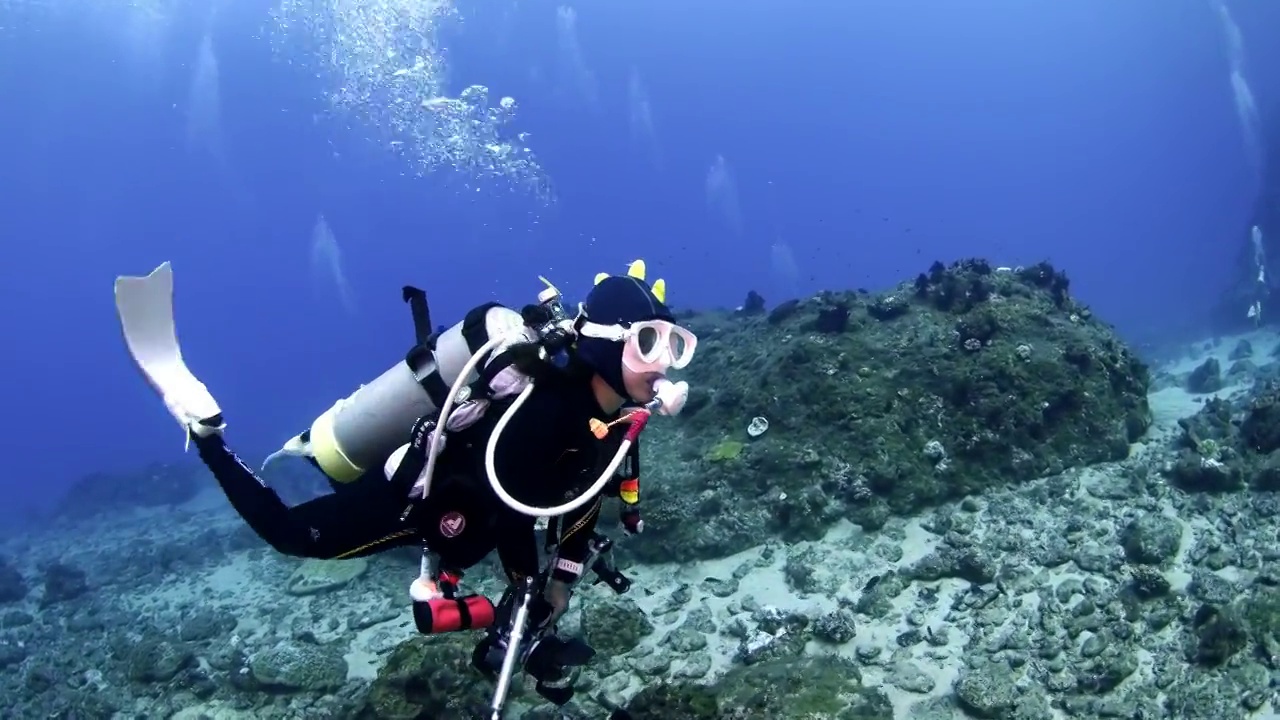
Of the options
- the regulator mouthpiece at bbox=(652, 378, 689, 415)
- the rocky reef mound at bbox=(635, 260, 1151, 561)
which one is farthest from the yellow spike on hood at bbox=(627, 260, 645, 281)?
the rocky reef mound at bbox=(635, 260, 1151, 561)

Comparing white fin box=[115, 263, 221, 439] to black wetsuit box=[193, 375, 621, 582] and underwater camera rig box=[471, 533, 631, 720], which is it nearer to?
black wetsuit box=[193, 375, 621, 582]

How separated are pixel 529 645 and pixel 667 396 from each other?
4.82 ft

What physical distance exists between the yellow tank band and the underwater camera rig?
1350mm

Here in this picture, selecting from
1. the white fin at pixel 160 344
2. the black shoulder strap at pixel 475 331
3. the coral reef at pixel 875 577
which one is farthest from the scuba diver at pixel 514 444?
the coral reef at pixel 875 577

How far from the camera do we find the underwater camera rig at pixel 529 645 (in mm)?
3373

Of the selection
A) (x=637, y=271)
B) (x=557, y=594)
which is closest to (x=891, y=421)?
(x=637, y=271)

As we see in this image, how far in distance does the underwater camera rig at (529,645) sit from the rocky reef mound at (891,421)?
5.41 metres

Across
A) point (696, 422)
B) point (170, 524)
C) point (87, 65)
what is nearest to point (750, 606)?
point (696, 422)

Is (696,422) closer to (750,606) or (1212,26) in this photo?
(750,606)

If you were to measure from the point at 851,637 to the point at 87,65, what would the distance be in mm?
99688

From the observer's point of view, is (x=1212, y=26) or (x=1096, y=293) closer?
(x=1096, y=293)

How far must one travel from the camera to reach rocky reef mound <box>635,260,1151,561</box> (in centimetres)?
919

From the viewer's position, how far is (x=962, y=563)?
7480mm

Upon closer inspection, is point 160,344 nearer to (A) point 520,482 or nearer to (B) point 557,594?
(A) point 520,482
